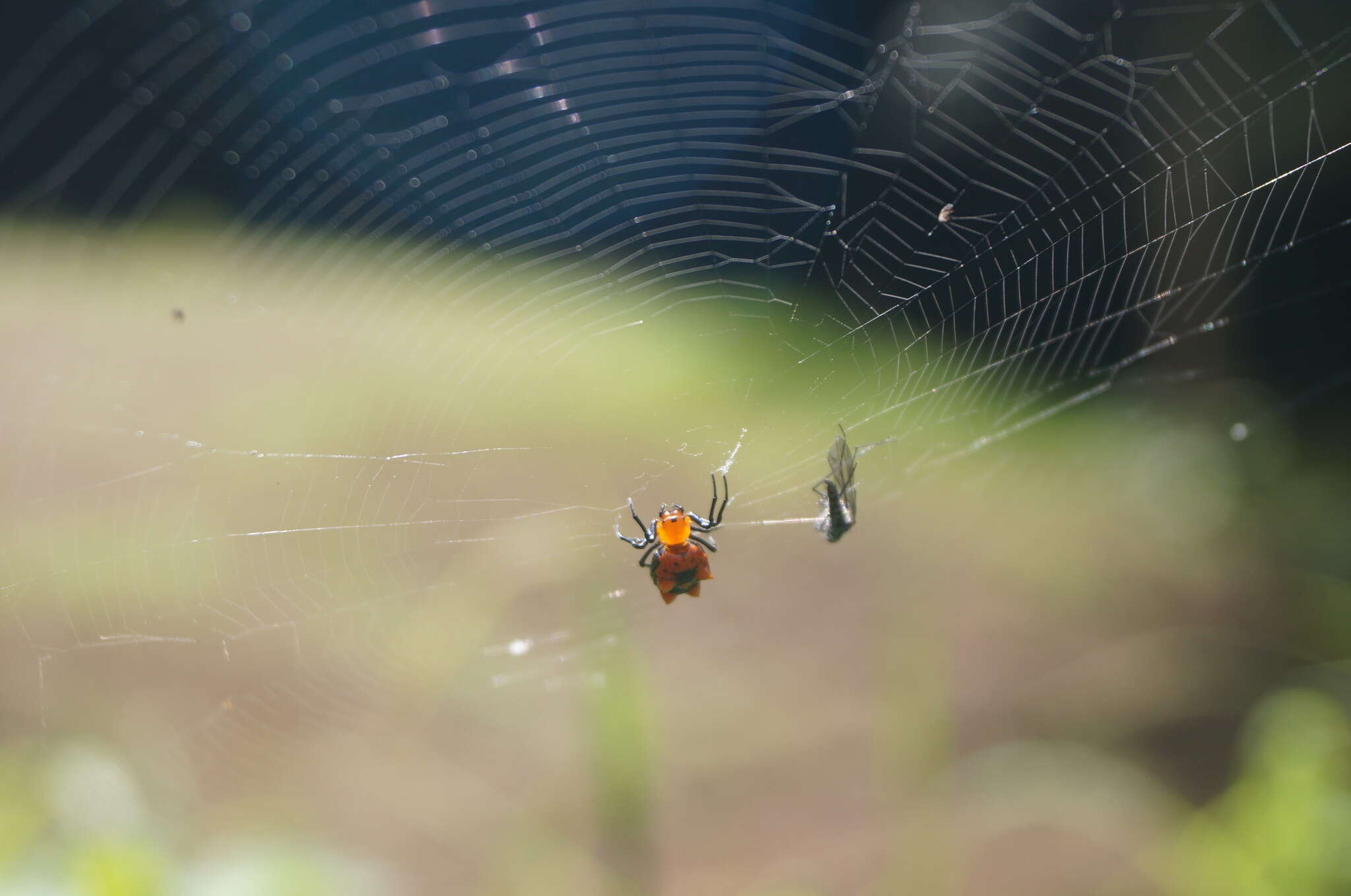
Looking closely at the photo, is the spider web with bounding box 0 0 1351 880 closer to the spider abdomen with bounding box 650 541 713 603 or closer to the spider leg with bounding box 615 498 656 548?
the spider leg with bounding box 615 498 656 548

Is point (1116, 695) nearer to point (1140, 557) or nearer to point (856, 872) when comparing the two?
point (1140, 557)

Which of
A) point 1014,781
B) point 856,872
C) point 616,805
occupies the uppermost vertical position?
point 616,805

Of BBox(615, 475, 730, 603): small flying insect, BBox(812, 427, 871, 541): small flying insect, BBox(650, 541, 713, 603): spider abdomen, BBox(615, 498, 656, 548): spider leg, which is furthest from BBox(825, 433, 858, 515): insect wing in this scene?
BBox(615, 498, 656, 548): spider leg

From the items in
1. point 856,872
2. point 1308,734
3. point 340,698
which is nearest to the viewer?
point 1308,734

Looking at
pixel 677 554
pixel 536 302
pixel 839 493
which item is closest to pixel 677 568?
pixel 677 554

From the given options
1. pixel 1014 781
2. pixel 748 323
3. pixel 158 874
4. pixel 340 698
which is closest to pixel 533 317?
pixel 748 323

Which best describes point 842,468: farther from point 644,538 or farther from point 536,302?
point 536,302

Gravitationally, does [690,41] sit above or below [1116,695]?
above
